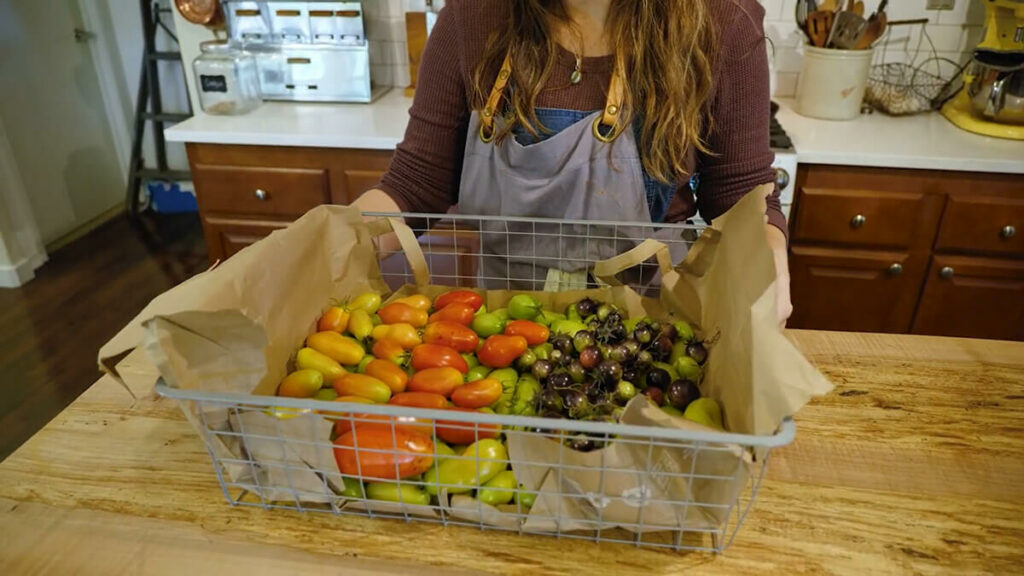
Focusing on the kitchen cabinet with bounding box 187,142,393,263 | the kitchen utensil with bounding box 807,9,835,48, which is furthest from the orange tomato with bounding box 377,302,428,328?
the kitchen utensil with bounding box 807,9,835,48

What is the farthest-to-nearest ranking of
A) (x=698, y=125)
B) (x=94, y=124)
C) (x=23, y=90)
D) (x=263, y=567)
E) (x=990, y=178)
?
(x=94, y=124) → (x=23, y=90) → (x=990, y=178) → (x=698, y=125) → (x=263, y=567)

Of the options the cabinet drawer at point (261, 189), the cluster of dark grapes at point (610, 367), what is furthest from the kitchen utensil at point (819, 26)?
the cluster of dark grapes at point (610, 367)

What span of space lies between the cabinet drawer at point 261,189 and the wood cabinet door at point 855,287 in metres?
1.30

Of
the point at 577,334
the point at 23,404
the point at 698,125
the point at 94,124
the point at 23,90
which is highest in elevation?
the point at 698,125

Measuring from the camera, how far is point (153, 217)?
347 centimetres

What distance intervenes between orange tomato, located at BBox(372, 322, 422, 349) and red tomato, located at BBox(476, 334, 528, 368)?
80 mm

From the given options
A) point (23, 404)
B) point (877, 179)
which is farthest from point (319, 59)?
point (877, 179)

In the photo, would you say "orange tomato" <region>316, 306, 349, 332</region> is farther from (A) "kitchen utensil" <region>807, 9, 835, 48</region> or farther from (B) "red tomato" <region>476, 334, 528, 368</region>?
(A) "kitchen utensil" <region>807, 9, 835, 48</region>

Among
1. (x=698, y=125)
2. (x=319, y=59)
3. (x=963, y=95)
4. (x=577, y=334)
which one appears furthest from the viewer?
(x=319, y=59)

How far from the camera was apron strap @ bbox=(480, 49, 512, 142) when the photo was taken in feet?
3.46

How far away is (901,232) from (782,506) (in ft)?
4.49

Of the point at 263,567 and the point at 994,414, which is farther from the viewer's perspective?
the point at 994,414

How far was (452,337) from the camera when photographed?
0.78 metres

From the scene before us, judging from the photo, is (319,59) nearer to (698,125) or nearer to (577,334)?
(698,125)
